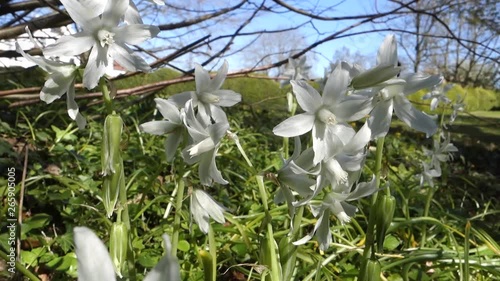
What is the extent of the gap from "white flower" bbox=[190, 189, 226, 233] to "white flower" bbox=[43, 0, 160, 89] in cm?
22

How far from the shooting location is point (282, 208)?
1.36 metres

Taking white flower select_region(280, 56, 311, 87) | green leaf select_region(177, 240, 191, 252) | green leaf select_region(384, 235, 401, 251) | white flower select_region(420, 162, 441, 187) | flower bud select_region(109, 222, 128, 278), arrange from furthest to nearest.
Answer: white flower select_region(280, 56, 311, 87) → white flower select_region(420, 162, 441, 187) → green leaf select_region(384, 235, 401, 251) → green leaf select_region(177, 240, 191, 252) → flower bud select_region(109, 222, 128, 278)

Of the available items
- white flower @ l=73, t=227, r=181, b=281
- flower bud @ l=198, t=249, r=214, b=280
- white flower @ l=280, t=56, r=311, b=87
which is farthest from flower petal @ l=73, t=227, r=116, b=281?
white flower @ l=280, t=56, r=311, b=87

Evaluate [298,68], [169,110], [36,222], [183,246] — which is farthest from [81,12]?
[298,68]

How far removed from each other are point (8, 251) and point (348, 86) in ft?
3.23

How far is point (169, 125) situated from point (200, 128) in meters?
0.09

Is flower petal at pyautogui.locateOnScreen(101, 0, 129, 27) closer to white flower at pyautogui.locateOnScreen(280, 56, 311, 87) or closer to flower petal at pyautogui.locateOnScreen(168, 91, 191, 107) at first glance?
flower petal at pyautogui.locateOnScreen(168, 91, 191, 107)

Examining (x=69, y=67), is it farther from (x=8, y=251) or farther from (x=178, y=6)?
(x=178, y=6)

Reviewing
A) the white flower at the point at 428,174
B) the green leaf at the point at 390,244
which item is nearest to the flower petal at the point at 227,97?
the green leaf at the point at 390,244

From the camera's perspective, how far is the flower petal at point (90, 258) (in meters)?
0.30

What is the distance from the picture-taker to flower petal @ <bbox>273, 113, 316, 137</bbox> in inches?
27.4

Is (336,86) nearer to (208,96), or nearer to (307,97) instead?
(307,97)

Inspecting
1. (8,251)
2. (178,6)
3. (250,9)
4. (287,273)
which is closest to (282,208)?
(287,273)

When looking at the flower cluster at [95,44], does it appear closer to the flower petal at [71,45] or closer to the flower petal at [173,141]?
the flower petal at [71,45]
